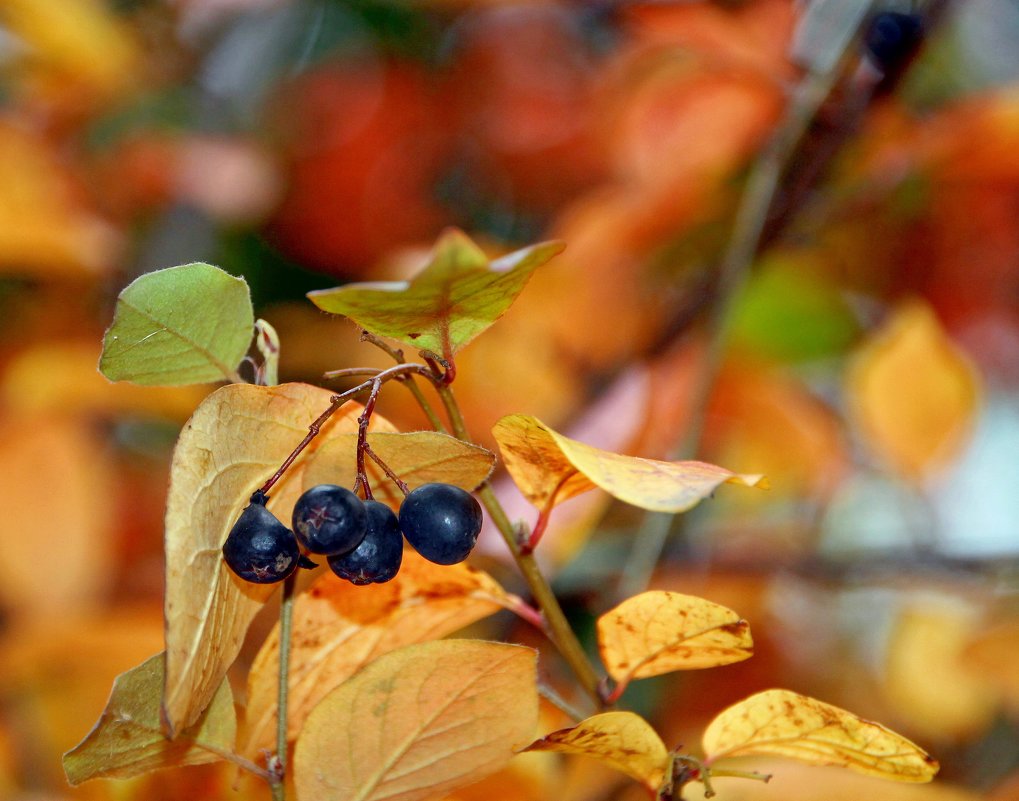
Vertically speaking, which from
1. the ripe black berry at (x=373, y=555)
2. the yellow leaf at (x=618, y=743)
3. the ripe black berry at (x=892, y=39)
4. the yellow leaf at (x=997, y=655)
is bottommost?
the yellow leaf at (x=997, y=655)

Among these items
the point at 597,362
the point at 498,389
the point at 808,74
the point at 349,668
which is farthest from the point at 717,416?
the point at 349,668

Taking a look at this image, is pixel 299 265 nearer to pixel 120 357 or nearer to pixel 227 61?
pixel 227 61

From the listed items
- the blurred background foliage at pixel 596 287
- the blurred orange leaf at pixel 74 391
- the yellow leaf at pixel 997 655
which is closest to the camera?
the yellow leaf at pixel 997 655

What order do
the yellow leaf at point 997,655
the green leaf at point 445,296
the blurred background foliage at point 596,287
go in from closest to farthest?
1. the green leaf at point 445,296
2. the yellow leaf at point 997,655
3. the blurred background foliage at point 596,287

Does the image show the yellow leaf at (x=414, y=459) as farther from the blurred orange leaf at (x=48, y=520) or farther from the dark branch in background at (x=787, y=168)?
the blurred orange leaf at (x=48, y=520)

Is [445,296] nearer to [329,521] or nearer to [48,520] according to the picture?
[329,521]

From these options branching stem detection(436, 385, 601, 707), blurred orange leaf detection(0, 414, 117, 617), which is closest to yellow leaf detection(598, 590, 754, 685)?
branching stem detection(436, 385, 601, 707)

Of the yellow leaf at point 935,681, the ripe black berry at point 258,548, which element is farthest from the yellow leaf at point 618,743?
the yellow leaf at point 935,681

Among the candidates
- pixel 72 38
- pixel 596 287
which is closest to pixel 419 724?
pixel 596 287
